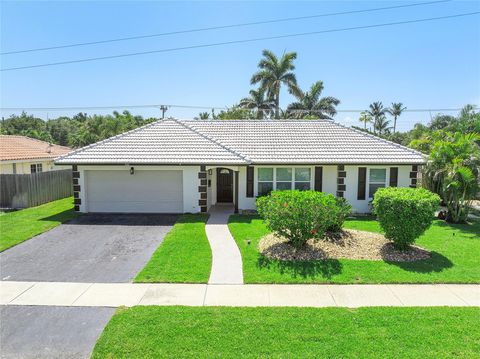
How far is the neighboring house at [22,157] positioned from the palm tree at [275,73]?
844 inches

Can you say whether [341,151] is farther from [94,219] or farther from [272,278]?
[94,219]

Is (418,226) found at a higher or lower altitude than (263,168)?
lower

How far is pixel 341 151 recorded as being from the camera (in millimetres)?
15734

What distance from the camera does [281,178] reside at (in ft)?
51.0

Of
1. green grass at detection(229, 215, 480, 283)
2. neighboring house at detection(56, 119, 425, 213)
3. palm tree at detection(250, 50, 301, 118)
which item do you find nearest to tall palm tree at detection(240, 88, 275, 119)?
palm tree at detection(250, 50, 301, 118)

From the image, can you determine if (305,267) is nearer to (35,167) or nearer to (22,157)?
(22,157)

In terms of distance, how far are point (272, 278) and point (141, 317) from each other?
10.6 ft

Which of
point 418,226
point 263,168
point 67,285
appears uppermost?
point 263,168

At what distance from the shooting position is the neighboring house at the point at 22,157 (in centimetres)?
2083

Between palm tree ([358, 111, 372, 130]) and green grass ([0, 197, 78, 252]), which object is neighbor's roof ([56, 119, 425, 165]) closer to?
green grass ([0, 197, 78, 252])

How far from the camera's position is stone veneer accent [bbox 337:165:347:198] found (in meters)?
15.2

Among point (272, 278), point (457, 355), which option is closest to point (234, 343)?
point (272, 278)

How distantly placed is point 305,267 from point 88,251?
6725mm

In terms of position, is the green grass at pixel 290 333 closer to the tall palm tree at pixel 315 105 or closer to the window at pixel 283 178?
the window at pixel 283 178
